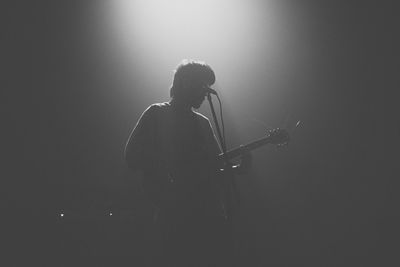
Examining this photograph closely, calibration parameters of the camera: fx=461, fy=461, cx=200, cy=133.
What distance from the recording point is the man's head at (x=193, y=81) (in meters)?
1.81

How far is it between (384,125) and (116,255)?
1935 mm

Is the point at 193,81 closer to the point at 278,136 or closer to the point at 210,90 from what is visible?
the point at 210,90

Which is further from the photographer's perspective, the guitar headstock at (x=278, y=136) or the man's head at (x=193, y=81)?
the guitar headstock at (x=278, y=136)

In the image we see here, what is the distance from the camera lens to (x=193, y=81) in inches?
71.6

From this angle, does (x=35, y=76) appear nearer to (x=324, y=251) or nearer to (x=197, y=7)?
(x=197, y=7)

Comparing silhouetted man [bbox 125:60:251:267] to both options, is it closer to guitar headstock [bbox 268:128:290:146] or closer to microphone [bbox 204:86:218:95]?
microphone [bbox 204:86:218:95]

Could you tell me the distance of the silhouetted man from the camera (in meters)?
1.61

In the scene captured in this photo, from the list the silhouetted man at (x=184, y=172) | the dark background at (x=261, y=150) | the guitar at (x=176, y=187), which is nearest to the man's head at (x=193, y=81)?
the silhouetted man at (x=184, y=172)

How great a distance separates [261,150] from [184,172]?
4.84ft

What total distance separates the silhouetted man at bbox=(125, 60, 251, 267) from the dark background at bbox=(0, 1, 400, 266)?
0.82 m

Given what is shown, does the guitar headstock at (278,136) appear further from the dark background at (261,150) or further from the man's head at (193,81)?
the dark background at (261,150)

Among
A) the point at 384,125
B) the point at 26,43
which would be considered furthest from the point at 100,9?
the point at 384,125

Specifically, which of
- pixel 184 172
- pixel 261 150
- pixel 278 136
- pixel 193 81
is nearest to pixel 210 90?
pixel 193 81

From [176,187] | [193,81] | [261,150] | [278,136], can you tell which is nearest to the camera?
[176,187]
